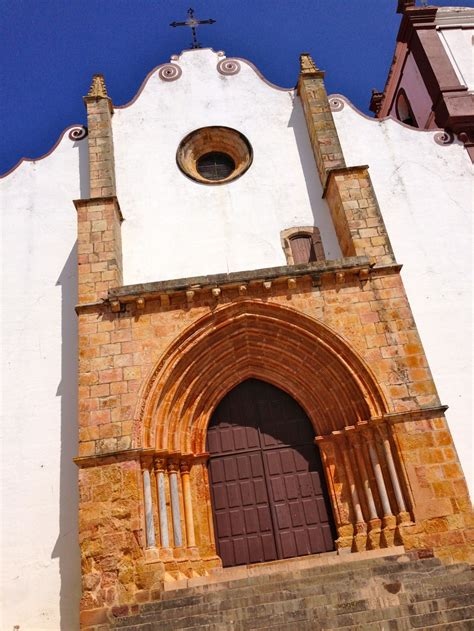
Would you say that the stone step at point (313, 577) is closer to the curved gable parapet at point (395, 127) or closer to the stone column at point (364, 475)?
the stone column at point (364, 475)

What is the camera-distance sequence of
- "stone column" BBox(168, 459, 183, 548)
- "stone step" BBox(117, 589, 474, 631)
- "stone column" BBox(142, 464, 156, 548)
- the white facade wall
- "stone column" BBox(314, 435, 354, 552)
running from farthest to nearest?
the white facade wall, "stone column" BBox(314, 435, 354, 552), "stone column" BBox(168, 459, 183, 548), "stone column" BBox(142, 464, 156, 548), "stone step" BBox(117, 589, 474, 631)

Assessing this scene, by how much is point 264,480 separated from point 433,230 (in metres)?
5.38

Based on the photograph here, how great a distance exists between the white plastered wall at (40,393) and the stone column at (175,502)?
1456mm

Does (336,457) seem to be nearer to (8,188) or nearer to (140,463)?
(140,463)

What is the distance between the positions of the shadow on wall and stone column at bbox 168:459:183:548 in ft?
4.68

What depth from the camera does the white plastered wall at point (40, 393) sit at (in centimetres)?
758

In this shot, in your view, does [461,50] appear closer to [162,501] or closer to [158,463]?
[158,463]

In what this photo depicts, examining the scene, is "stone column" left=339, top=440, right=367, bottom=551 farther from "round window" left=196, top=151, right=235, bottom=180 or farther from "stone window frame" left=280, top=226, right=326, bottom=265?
"round window" left=196, top=151, right=235, bottom=180

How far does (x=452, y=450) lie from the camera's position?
728 centimetres

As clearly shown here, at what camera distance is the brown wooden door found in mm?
8070

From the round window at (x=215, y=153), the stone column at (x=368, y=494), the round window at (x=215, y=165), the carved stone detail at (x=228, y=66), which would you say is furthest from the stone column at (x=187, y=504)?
the carved stone detail at (x=228, y=66)

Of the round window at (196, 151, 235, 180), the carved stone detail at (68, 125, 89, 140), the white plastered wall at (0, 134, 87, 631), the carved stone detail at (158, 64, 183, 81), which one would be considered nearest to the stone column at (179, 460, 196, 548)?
the white plastered wall at (0, 134, 87, 631)

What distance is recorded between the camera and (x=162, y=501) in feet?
24.7

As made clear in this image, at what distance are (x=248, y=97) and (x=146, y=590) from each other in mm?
9358
